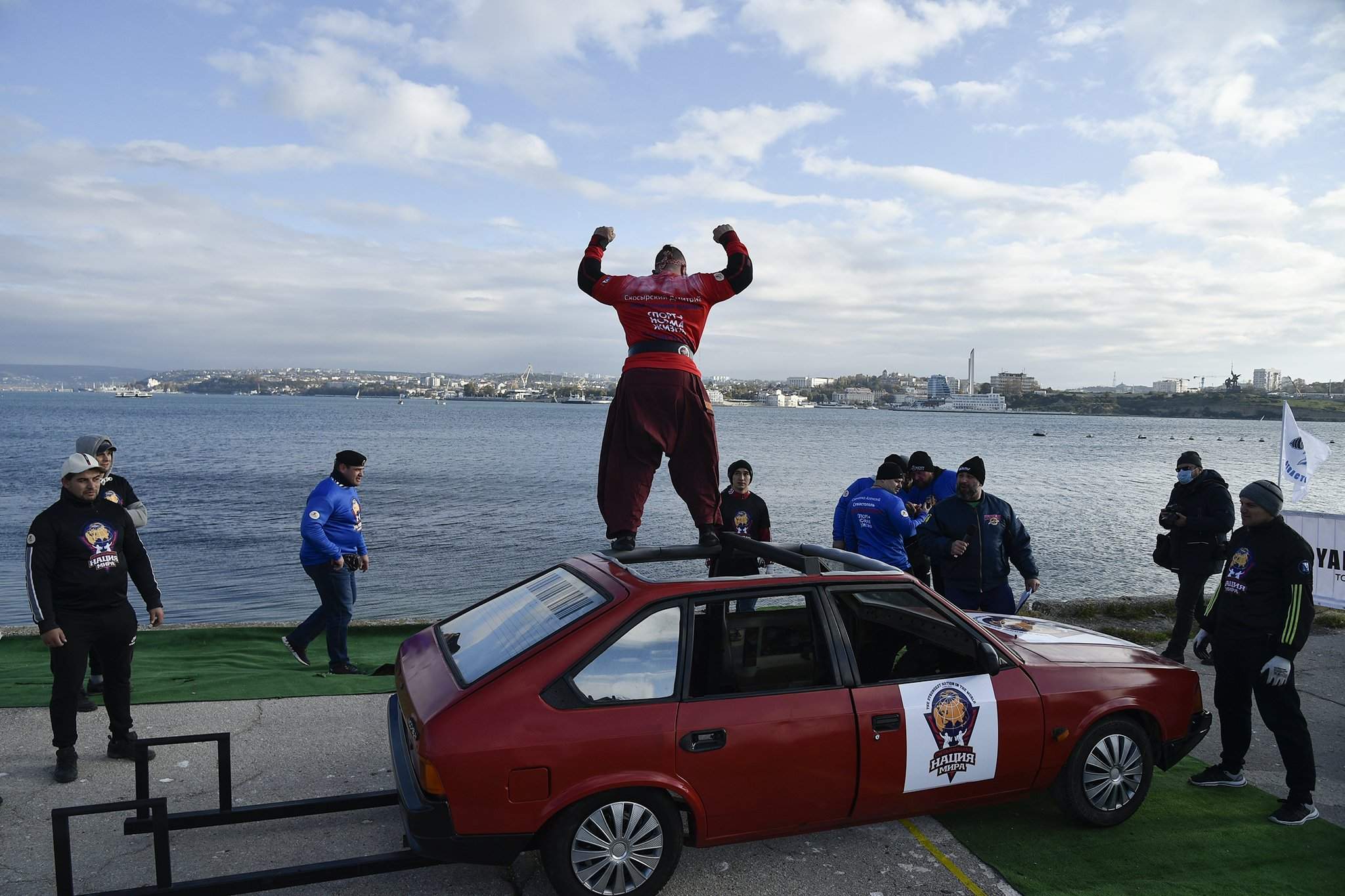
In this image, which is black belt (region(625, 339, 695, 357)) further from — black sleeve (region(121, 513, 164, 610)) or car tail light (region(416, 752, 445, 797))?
black sleeve (region(121, 513, 164, 610))

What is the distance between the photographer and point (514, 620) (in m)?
4.18

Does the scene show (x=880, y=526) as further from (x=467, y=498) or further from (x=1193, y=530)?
(x=467, y=498)

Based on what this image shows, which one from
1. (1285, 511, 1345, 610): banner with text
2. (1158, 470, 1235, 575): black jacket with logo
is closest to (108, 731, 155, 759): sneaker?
(1158, 470, 1235, 575): black jacket with logo

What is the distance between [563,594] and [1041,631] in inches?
→ 116

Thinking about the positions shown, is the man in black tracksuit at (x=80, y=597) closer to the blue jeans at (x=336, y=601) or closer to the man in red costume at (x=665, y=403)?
the blue jeans at (x=336, y=601)

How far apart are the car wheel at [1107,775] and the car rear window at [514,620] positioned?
106 inches

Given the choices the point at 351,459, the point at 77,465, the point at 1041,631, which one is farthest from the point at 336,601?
the point at 1041,631

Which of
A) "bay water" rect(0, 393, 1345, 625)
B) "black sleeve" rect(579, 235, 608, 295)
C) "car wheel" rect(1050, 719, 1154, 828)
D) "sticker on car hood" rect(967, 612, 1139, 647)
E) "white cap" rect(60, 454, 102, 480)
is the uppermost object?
"black sleeve" rect(579, 235, 608, 295)

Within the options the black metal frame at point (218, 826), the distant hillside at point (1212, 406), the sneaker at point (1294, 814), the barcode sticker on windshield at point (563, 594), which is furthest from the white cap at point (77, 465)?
the distant hillside at point (1212, 406)

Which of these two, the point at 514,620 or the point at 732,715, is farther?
the point at 514,620

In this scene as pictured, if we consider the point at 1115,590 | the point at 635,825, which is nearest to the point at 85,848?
the point at 635,825

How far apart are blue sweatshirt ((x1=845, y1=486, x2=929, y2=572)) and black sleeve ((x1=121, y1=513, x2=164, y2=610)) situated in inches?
216

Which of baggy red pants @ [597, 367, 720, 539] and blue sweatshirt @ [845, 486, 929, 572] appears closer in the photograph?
baggy red pants @ [597, 367, 720, 539]

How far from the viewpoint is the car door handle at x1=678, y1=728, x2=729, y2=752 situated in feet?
12.1
